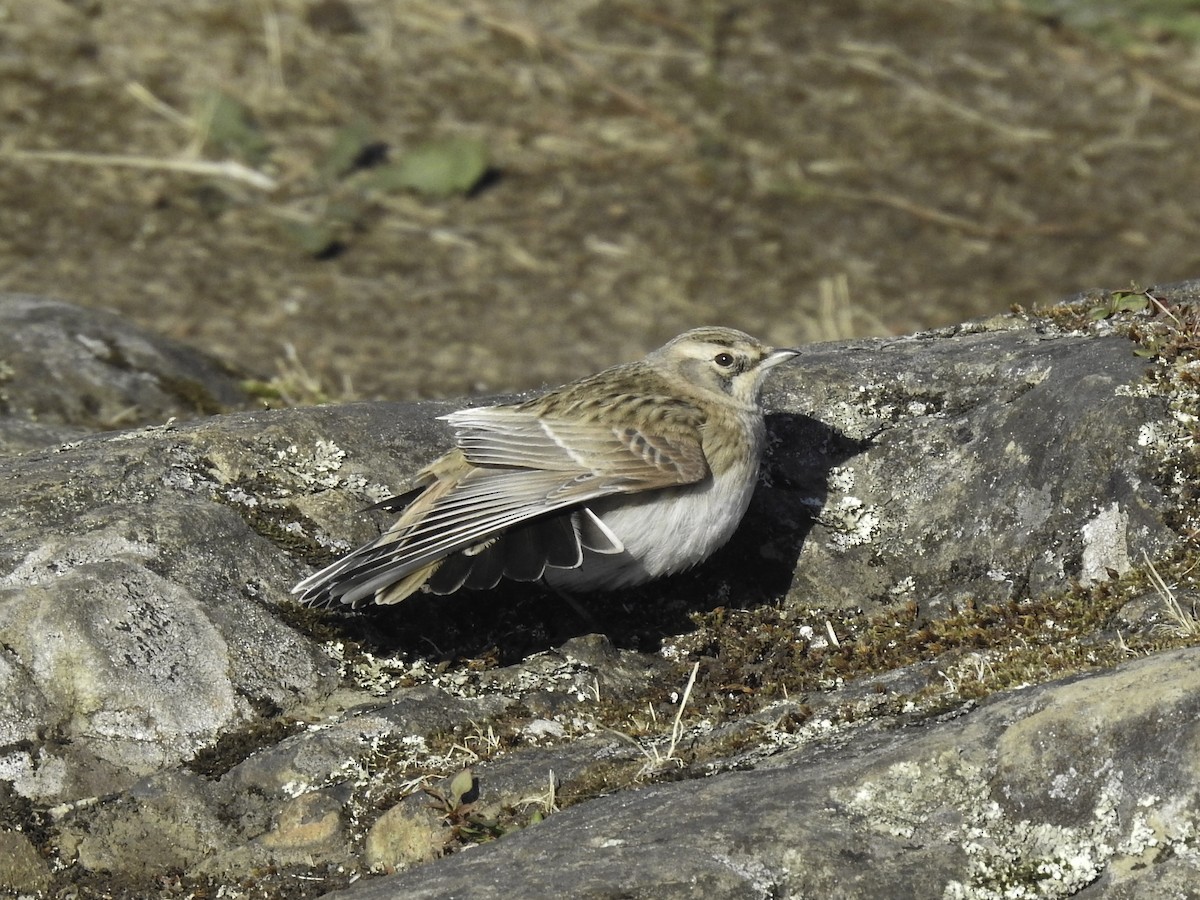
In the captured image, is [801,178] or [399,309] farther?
[801,178]

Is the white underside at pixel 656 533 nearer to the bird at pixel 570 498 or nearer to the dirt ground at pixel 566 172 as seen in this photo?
the bird at pixel 570 498

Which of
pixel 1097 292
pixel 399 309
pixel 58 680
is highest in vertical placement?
pixel 1097 292

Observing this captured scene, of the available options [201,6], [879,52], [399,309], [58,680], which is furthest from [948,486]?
[201,6]

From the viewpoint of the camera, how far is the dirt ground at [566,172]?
11828mm

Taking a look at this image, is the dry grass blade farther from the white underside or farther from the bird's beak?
the white underside

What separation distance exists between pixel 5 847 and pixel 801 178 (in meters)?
9.77

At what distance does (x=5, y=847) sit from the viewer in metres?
4.57

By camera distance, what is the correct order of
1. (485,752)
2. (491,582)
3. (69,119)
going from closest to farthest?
(485,752) < (491,582) < (69,119)

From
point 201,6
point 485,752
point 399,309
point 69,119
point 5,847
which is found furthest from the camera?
point 201,6

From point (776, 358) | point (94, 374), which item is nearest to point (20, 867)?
point (776, 358)

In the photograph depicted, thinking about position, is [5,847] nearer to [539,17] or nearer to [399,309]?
[399,309]

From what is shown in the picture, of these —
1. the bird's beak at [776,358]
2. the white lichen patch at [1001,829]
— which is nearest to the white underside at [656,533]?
the bird's beak at [776,358]

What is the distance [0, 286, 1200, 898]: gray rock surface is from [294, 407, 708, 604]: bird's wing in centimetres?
34

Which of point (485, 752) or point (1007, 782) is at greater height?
point (1007, 782)
